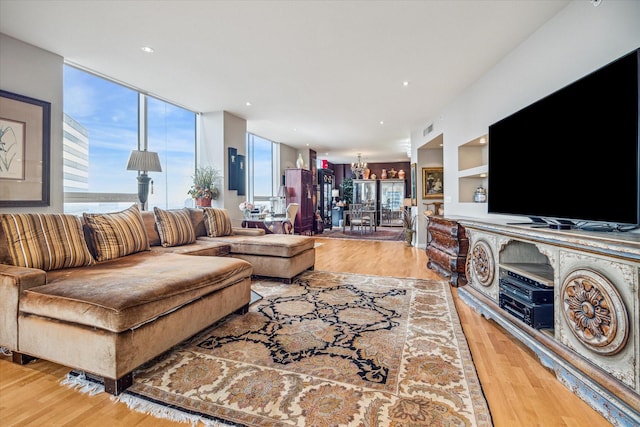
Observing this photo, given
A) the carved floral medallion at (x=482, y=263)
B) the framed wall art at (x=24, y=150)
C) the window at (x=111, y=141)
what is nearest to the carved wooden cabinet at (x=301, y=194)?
the window at (x=111, y=141)

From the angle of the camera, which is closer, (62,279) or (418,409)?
(418,409)

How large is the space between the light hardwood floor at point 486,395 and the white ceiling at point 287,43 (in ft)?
8.84

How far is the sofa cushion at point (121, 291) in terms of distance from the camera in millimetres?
1630

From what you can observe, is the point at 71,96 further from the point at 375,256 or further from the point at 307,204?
the point at 307,204

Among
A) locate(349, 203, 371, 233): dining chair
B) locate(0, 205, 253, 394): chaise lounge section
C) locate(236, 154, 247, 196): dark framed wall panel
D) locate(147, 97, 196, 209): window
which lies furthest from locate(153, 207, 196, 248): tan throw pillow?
locate(349, 203, 371, 233): dining chair

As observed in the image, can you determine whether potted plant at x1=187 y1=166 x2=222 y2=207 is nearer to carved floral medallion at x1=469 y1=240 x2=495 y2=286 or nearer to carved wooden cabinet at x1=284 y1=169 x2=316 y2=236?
carved wooden cabinet at x1=284 y1=169 x2=316 y2=236

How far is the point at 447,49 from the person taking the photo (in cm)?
332

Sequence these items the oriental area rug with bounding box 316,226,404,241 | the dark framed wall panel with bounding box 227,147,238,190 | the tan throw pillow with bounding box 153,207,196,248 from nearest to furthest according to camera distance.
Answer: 1. the tan throw pillow with bounding box 153,207,196,248
2. the dark framed wall panel with bounding box 227,147,238,190
3. the oriental area rug with bounding box 316,226,404,241

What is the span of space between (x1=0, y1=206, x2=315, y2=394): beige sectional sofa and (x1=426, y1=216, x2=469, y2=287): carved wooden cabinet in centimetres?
253

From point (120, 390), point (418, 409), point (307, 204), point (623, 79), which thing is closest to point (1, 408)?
point (120, 390)

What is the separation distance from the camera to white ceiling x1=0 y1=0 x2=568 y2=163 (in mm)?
2625

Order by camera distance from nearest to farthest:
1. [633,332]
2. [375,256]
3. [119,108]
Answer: [633,332]
[119,108]
[375,256]

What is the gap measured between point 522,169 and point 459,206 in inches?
79.3

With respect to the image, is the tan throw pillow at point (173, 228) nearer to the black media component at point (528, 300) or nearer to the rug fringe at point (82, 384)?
the rug fringe at point (82, 384)
